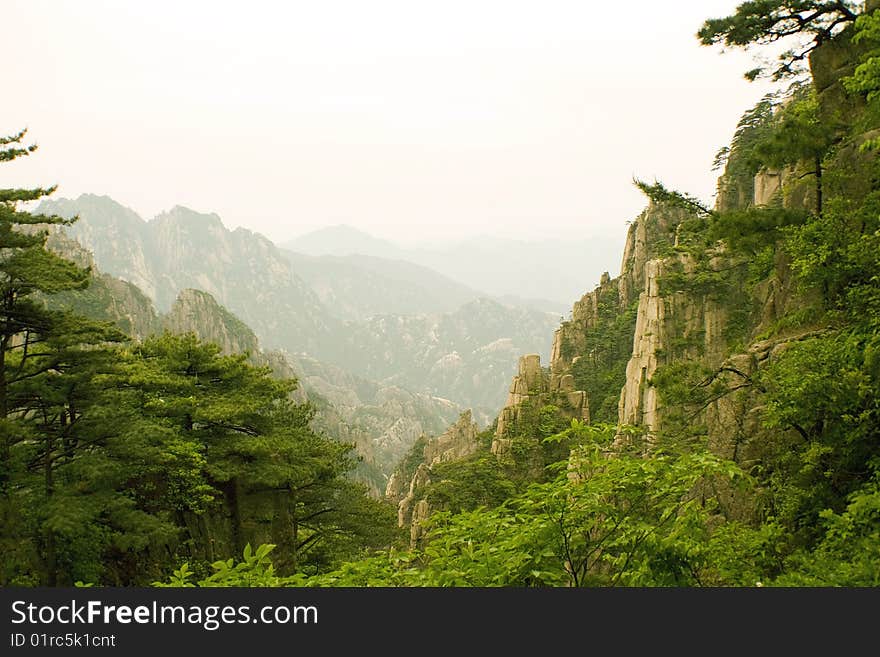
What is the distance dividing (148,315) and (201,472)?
97033 millimetres

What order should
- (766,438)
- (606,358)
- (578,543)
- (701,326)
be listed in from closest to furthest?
(578,543)
(766,438)
(701,326)
(606,358)

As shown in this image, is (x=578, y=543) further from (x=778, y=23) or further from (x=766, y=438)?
(x=778, y=23)

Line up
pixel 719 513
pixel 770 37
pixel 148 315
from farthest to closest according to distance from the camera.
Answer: pixel 148 315 → pixel 770 37 → pixel 719 513

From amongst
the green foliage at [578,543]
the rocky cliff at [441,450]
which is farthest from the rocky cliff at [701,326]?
the green foliage at [578,543]

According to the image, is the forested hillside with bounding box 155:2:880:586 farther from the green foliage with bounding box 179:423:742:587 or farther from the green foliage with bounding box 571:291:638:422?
the green foliage with bounding box 571:291:638:422

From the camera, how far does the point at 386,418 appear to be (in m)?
159

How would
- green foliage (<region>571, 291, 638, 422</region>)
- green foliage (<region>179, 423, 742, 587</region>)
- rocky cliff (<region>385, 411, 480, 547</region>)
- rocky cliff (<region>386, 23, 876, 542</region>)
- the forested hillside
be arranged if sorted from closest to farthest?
green foliage (<region>179, 423, 742, 587</region>) < the forested hillside < rocky cliff (<region>386, 23, 876, 542</region>) < green foliage (<region>571, 291, 638, 422</region>) < rocky cliff (<region>385, 411, 480, 547</region>)

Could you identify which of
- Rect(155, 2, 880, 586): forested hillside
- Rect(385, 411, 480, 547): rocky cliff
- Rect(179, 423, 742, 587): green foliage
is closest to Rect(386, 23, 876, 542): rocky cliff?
Rect(155, 2, 880, 586): forested hillside

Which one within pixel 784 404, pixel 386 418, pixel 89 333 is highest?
pixel 89 333

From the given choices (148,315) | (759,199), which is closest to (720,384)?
(759,199)

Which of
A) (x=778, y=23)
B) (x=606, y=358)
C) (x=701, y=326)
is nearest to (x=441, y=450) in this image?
(x=606, y=358)

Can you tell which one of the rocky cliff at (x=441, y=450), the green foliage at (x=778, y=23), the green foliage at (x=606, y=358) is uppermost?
the green foliage at (x=778, y=23)

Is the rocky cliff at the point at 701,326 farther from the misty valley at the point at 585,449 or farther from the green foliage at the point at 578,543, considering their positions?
the green foliage at the point at 578,543

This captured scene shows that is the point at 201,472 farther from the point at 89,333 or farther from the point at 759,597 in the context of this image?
the point at 759,597
